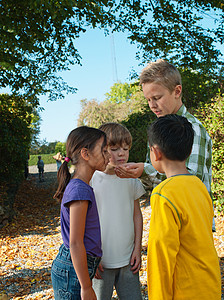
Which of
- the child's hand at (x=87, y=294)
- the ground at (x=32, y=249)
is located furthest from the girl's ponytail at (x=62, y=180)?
the ground at (x=32, y=249)

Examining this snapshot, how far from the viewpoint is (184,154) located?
1.62m

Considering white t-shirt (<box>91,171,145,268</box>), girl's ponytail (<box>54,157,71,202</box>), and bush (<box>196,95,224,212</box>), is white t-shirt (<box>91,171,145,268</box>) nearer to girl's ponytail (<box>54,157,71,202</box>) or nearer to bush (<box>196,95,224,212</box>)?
girl's ponytail (<box>54,157,71,202</box>)

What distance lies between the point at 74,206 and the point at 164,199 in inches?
22.9

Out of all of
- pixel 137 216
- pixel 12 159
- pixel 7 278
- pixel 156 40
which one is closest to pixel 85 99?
pixel 156 40

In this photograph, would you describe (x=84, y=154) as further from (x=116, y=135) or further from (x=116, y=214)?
(x=116, y=214)

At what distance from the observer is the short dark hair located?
159 cm

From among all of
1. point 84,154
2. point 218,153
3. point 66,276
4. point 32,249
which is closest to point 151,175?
point 84,154

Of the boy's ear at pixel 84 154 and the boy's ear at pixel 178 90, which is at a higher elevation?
the boy's ear at pixel 178 90

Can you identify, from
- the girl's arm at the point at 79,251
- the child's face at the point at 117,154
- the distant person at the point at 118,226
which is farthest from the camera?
the child's face at the point at 117,154

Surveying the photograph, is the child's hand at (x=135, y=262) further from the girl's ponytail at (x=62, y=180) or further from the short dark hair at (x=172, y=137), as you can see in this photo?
the short dark hair at (x=172, y=137)

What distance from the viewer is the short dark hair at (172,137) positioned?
1588mm

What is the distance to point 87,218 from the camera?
1.86 metres

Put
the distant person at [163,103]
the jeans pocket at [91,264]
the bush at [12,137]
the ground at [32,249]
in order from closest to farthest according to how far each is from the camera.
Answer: the jeans pocket at [91,264], the distant person at [163,103], the ground at [32,249], the bush at [12,137]

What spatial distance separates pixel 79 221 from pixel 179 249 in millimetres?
590
